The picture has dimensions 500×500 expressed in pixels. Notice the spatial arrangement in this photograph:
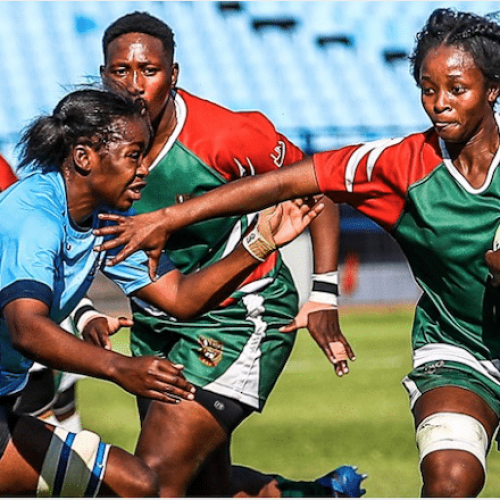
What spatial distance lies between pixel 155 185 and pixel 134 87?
0.46 metres

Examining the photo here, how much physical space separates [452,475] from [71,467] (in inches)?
50.9

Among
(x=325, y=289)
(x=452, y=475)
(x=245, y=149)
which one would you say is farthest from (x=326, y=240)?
(x=452, y=475)

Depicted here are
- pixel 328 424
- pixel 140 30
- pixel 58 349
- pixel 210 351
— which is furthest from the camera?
pixel 328 424

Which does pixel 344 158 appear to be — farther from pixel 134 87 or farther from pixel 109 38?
pixel 109 38

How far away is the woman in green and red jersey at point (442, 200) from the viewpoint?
13.2 ft

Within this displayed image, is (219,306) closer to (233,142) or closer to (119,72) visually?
(233,142)

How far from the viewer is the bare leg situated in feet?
12.5

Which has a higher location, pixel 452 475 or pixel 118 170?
pixel 118 170

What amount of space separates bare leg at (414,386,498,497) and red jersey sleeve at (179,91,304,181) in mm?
1448

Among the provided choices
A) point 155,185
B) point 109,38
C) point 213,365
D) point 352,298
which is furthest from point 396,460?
point 352,298

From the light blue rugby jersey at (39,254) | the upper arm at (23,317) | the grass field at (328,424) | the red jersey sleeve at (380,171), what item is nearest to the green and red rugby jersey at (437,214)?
the red jersey sleeve at (380,171)

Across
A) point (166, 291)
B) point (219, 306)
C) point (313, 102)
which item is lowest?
point (166, 291)

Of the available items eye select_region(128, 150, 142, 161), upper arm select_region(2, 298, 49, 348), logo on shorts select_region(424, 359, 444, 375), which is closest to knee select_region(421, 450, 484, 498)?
logo on shorts select_region(424, 359, 444, 375)

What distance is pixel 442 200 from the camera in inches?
163
